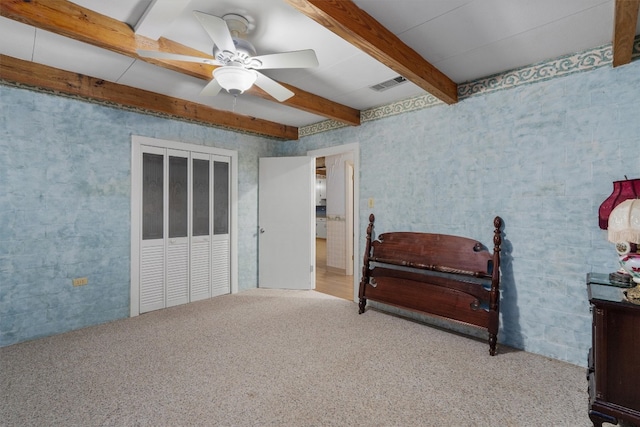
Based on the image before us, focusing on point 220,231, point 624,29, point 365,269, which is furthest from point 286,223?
point 624,29

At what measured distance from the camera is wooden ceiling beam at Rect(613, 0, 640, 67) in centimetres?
156

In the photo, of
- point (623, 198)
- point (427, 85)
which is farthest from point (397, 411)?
point (427, 85)

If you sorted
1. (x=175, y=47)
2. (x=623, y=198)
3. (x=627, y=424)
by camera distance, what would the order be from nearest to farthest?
(x=627, y=424) < (x=623, y=198) < (x=175, y=47)

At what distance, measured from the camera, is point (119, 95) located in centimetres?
317

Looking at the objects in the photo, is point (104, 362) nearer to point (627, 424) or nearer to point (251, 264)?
point (251, 264)

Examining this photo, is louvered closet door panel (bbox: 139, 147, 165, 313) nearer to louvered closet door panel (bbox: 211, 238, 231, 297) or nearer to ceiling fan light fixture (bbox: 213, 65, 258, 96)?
louvered closet door panel (bbox: 211, 238, 231, 297)

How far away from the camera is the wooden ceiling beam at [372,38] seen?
1655mm

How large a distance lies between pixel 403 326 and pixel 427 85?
2.34m

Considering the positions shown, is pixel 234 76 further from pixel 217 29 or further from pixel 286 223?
pixel 286 223

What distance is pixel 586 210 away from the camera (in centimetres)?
237

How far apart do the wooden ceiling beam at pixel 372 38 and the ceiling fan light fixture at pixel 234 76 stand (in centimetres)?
64

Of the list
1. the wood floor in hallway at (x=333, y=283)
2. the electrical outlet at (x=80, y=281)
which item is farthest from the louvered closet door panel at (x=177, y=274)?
the wood floor in hallway at (x=333, y=283)

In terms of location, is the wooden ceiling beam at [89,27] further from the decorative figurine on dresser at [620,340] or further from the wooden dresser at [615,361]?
the wooden dresser at [615,361]

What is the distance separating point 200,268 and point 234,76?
281cm
